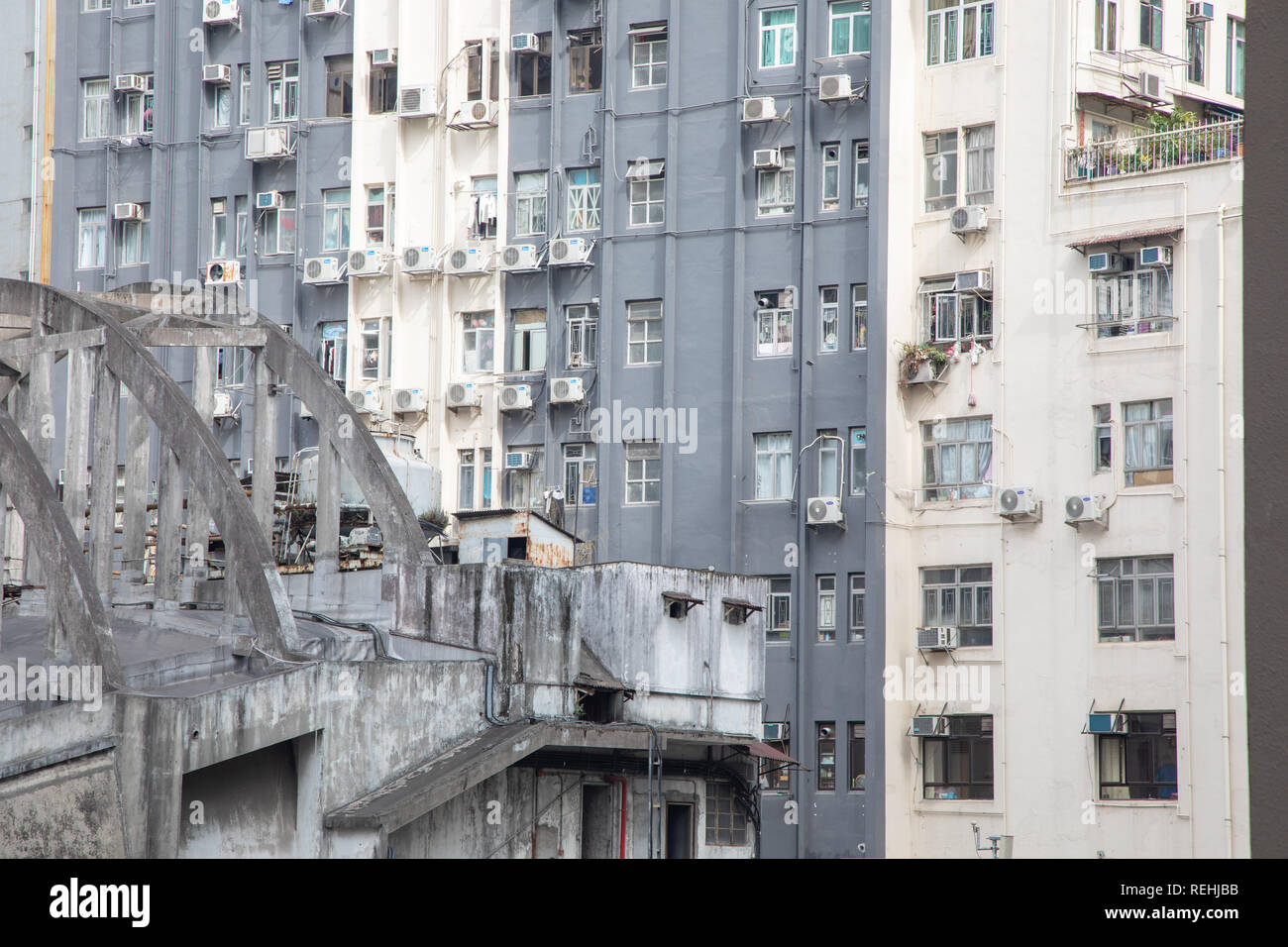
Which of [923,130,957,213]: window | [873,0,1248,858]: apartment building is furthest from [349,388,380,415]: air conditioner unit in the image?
[923,130,957,213]: window

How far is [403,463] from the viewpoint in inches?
1358

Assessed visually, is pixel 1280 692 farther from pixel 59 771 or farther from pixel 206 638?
pixel 206 638

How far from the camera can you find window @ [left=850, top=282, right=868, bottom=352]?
3506cm

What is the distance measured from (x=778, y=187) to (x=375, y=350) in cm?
969

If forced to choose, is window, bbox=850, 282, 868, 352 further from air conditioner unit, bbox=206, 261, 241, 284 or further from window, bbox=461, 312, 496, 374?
air conditioner unit, bbox=206, 261, 241, 284

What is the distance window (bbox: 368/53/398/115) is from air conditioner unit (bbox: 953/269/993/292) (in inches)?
541

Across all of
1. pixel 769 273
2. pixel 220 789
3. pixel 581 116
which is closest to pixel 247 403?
pixel 581 116

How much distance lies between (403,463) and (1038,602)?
488 inches

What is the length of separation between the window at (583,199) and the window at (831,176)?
5038 millimetres

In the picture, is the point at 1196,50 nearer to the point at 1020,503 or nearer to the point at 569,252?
the point at 1020,503

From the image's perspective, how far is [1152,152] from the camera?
111 ft

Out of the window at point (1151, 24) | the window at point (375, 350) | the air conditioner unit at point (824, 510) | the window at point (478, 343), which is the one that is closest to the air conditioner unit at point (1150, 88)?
the window at point (1151, 24)
